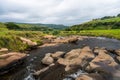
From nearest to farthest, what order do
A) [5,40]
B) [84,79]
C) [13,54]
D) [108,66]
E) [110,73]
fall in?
[84,79]
[110,73]
[108,66]
[13,54]
[5,40]

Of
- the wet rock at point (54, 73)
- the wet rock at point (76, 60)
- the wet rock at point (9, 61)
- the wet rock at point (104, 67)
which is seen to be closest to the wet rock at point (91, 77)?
the wet rock at point (104, 67)

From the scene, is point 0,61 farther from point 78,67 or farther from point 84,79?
point 84,79

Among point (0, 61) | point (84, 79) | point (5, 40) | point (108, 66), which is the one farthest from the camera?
point (5, 40)

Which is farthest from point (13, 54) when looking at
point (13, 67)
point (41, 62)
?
point (41, 62)

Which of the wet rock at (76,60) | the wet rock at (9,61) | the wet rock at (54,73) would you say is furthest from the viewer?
the wet rock at (9,61)

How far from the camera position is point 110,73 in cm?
3869

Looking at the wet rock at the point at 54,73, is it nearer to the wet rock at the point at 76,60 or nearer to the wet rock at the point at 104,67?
the wet rock at the point at 76,60

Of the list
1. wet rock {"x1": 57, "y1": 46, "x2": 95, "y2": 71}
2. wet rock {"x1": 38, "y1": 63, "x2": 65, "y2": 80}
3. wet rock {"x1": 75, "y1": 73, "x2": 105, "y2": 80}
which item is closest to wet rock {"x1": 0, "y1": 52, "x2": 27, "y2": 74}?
wet rock {"x1": 38, "y1": 63, "x2": 65, "y2": 80}

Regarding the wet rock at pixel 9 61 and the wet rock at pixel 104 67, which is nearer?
the wet rock at pixel 104 67

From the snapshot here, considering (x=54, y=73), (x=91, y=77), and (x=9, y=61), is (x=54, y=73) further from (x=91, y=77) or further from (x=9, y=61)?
(x=9, y=61)

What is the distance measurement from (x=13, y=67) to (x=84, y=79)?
2084 centimetres

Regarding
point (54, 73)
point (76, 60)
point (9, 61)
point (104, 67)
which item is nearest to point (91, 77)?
point (104, 67)

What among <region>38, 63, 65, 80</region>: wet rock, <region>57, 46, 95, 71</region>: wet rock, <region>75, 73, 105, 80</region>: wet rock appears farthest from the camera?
<region>57, 46, 95, 71</region>: wet rock

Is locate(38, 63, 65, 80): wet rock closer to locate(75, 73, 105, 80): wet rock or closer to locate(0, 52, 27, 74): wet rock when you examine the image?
locate(75, 73, 105, 80): wet rock
